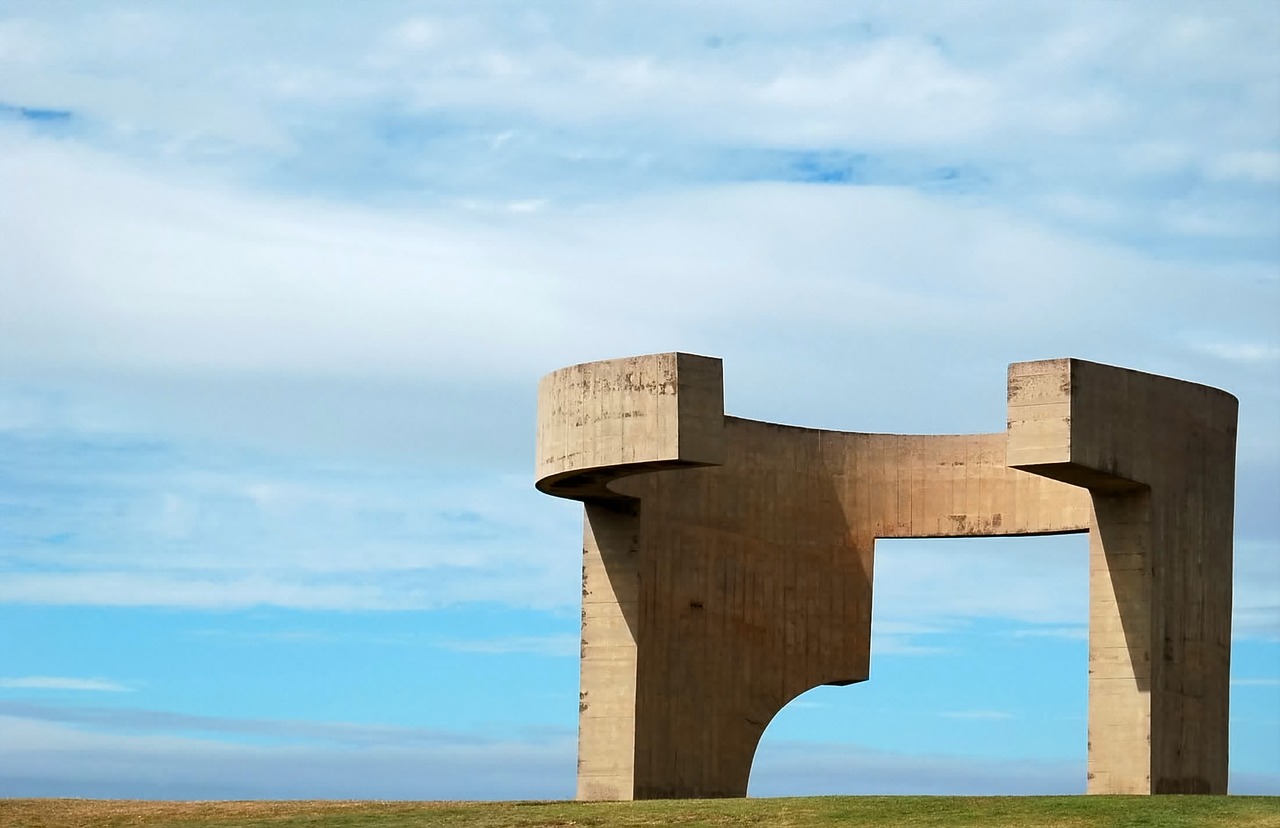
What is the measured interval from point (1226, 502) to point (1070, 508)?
203 centimetres

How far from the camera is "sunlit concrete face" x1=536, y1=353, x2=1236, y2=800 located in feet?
79.4

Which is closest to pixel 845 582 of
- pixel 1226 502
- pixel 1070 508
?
pixel 1070 508

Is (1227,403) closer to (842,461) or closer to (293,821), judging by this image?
(842,461)

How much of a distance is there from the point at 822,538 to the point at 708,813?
809 centimetres

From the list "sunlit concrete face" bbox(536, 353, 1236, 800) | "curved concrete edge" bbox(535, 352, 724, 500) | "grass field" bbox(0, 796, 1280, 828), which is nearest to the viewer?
"grass field" bbox(0, 796, 1280, 828)

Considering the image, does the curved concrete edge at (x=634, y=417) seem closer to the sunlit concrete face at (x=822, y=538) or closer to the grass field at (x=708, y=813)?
the sunlit concrete face at (x=822, y=538)

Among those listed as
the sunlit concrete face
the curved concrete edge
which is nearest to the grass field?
the sunlit concrete face

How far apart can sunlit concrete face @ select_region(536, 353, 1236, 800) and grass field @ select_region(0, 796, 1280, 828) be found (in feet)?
9.31

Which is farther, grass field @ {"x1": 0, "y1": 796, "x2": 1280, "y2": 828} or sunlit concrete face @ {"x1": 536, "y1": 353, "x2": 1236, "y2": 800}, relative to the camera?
sunlit concrete face @ {"x1": 536, "y1": 353, "x2": 1236, "y2": 800}

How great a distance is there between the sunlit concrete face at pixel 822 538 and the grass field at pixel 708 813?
2.84 meters

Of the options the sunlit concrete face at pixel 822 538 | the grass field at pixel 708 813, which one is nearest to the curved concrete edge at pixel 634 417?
the sunlit concrete face at pixel 822 538

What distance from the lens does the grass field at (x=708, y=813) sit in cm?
2102

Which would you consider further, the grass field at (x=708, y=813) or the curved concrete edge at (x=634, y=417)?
the curved concrete edge at (x=634, y=417)

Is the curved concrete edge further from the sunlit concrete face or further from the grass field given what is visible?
the grass field
